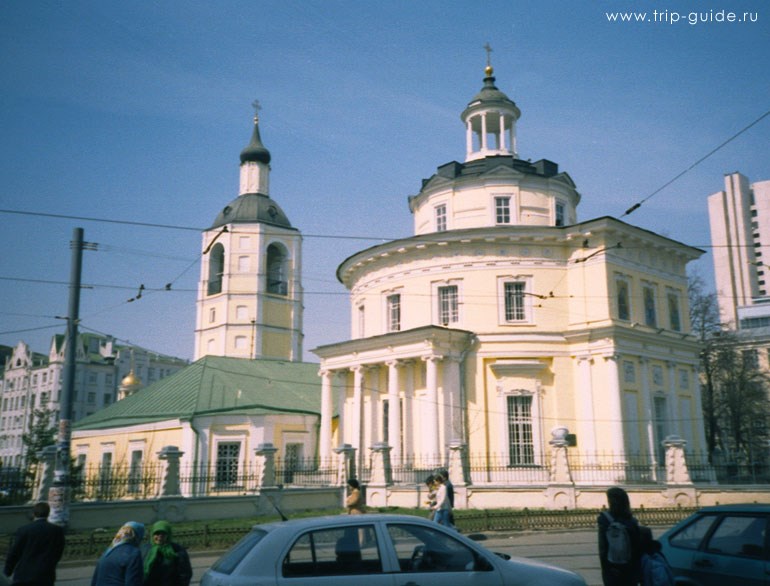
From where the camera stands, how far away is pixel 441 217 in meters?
35.4

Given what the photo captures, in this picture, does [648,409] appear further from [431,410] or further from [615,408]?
[431,410]

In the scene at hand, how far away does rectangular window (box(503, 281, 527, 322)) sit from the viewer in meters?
31.8

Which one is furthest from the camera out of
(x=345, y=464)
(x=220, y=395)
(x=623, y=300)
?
(x=220, y=395)

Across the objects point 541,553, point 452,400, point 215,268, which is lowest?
point 541,553

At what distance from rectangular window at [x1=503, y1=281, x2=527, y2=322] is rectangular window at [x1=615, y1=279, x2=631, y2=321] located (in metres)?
4.24

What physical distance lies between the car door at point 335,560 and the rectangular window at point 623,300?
2652cm

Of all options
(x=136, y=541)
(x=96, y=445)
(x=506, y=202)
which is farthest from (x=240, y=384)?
(x=136, y=541)

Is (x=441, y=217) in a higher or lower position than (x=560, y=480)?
higher

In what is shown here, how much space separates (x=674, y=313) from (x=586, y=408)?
822cm

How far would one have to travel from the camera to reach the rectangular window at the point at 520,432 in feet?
99.2

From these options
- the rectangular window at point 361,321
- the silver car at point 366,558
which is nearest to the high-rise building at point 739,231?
the rectangular window at point 361,321

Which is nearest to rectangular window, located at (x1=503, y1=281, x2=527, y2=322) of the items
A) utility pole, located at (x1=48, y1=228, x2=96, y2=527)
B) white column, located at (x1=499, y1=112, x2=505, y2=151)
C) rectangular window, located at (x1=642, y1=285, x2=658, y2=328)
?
rectangular window, located at (x1=642, y1=285, x2=658, y2=328)

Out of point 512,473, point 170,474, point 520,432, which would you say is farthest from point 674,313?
point 170,474

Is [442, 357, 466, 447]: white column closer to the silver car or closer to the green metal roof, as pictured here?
the green metal roof
